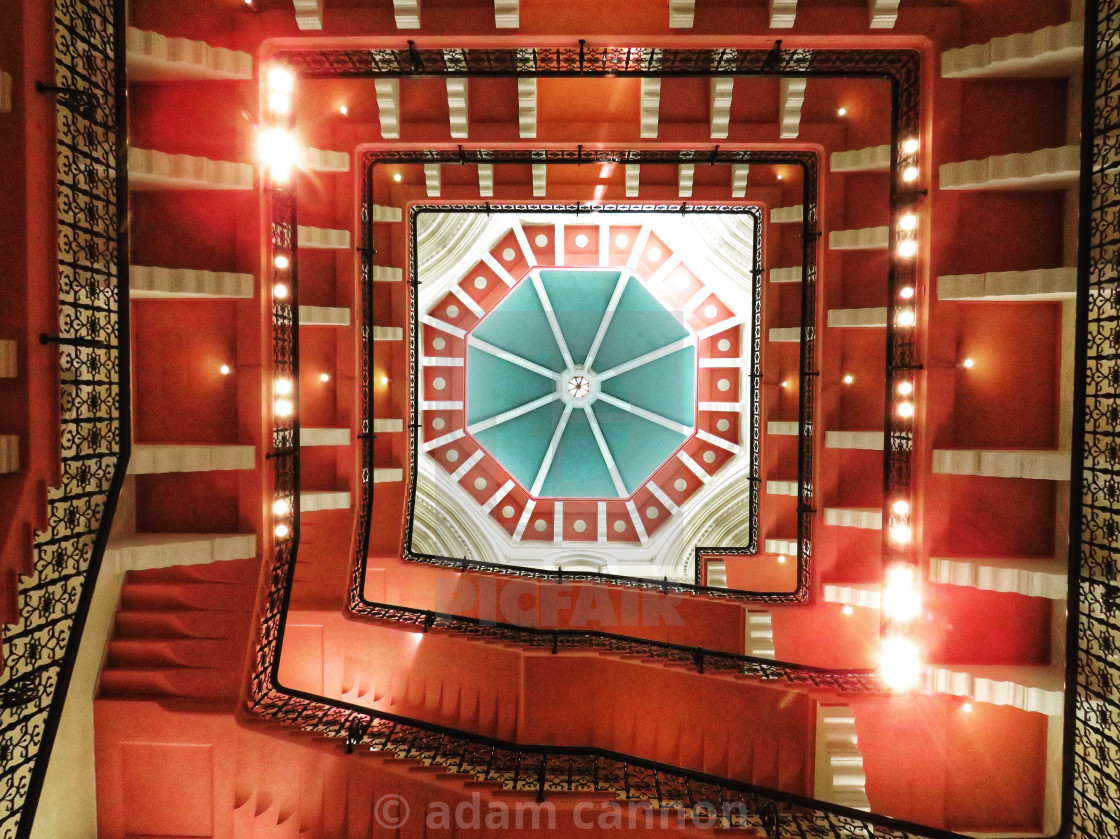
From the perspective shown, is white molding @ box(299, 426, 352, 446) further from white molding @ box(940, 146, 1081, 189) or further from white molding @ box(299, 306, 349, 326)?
white molding @ box(940, 146, 1081, 189)

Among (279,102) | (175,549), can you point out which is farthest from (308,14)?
(175,549)

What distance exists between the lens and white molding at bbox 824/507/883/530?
9.83 metres

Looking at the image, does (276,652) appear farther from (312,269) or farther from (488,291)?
(488,291)

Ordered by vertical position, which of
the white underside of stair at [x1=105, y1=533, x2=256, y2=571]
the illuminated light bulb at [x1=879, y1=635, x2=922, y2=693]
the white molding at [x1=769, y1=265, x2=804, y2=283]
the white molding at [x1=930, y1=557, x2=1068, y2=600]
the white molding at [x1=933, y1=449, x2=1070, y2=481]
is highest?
the white molding at [x1=769, y1=265, x2=804, y2=283]

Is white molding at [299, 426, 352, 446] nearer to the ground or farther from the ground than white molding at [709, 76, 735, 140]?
nearer to the ground

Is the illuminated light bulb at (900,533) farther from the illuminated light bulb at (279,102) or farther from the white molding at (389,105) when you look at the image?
the illuminated light bulb at (279,102)

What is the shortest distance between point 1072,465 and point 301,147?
442 inches

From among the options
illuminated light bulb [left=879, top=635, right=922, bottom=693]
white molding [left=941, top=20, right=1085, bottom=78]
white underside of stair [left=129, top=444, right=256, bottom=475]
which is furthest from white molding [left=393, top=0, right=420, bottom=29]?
illuminated light bulb [left=879, top=635, right=922, bottom=693]

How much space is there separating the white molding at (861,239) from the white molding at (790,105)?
181 centimetres

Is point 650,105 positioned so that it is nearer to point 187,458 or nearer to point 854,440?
point 854,440

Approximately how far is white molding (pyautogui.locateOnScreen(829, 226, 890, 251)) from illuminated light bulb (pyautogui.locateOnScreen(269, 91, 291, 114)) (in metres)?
8.60

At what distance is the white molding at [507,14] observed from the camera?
7793 mm

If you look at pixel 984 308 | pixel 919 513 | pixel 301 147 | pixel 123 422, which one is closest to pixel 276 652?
pixel 123 422

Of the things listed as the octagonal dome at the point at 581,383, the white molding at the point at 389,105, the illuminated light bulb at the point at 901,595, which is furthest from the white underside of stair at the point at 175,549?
the octagonal dome at the point at 581,383
